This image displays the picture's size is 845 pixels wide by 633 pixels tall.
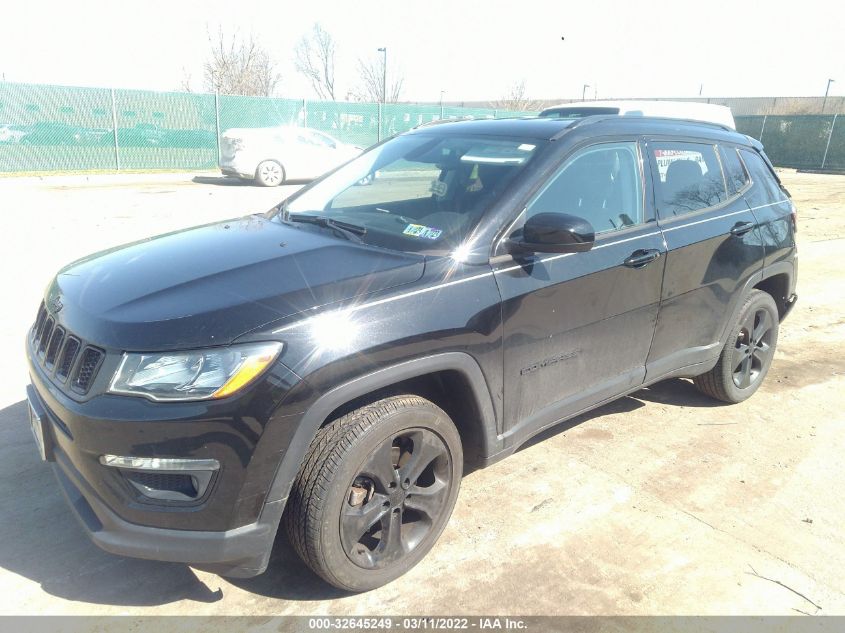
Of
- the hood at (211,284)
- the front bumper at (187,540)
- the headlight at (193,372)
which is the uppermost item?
the hood at (211,284)

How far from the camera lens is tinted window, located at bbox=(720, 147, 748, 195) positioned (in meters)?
4.13

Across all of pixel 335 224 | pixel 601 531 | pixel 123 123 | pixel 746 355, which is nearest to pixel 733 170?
pixel 746 355

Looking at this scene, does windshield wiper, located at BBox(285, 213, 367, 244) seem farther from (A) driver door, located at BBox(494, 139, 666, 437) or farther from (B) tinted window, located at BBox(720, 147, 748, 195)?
(B) tinted window, located at BBox(720, 147, 748, 195)

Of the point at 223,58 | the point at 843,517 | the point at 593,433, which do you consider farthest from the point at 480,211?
the point at 223,58

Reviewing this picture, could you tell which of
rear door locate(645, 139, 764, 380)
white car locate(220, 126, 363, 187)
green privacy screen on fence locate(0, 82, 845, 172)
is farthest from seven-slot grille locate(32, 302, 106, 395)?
green privacy screen on fence locate(0, 82, 845, 172)

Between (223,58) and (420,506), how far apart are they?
34636mm

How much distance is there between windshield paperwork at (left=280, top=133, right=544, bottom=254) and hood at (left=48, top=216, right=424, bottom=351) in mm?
177

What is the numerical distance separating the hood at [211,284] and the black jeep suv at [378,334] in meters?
0.01

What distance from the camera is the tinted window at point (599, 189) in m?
3.09

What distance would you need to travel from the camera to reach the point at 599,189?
3332mm

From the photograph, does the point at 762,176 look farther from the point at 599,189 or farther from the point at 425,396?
the point at 425,396

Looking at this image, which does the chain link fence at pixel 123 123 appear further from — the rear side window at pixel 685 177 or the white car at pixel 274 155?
the rear side window at pixel 685 177

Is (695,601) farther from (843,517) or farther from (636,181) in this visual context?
(636,181)

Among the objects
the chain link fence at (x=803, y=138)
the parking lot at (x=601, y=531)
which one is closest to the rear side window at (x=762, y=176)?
the parking lot at (x=601, y=531)
